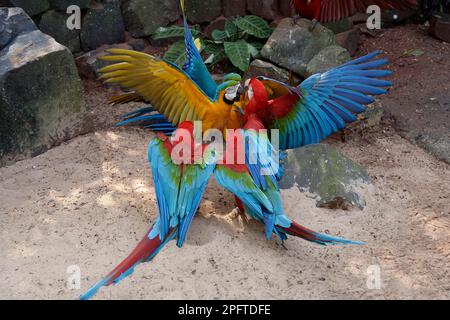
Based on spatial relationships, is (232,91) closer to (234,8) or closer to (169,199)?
(169,199)

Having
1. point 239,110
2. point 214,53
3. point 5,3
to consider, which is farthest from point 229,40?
point 239,110

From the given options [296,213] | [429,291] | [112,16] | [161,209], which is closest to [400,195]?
[296,213]

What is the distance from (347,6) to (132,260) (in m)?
2.44

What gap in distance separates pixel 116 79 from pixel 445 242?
1643mm

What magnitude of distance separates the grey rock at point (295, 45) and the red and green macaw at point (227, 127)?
1.01 m

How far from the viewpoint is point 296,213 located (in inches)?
111

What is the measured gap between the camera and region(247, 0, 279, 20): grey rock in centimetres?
441

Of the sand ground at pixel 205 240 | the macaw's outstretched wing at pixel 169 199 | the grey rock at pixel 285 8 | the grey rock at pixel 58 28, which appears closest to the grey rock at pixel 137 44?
the grey rock at pixel 58 28

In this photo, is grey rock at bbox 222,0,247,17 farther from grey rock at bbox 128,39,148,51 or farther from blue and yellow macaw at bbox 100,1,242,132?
blue and yellow macaw at bbox 100,1,242,132

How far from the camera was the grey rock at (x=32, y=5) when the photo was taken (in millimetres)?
3736

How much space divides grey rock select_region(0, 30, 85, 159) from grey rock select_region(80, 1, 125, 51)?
0.78 metres

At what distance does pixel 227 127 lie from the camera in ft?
8.93

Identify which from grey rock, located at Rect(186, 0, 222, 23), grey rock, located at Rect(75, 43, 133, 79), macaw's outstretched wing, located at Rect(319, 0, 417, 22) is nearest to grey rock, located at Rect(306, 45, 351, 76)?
macaw's outstretched wing, located at Rect(319, 0, 417, 22)

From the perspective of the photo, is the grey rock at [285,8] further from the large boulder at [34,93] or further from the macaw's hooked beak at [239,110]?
the macaw's hooked beak at [239,110]
